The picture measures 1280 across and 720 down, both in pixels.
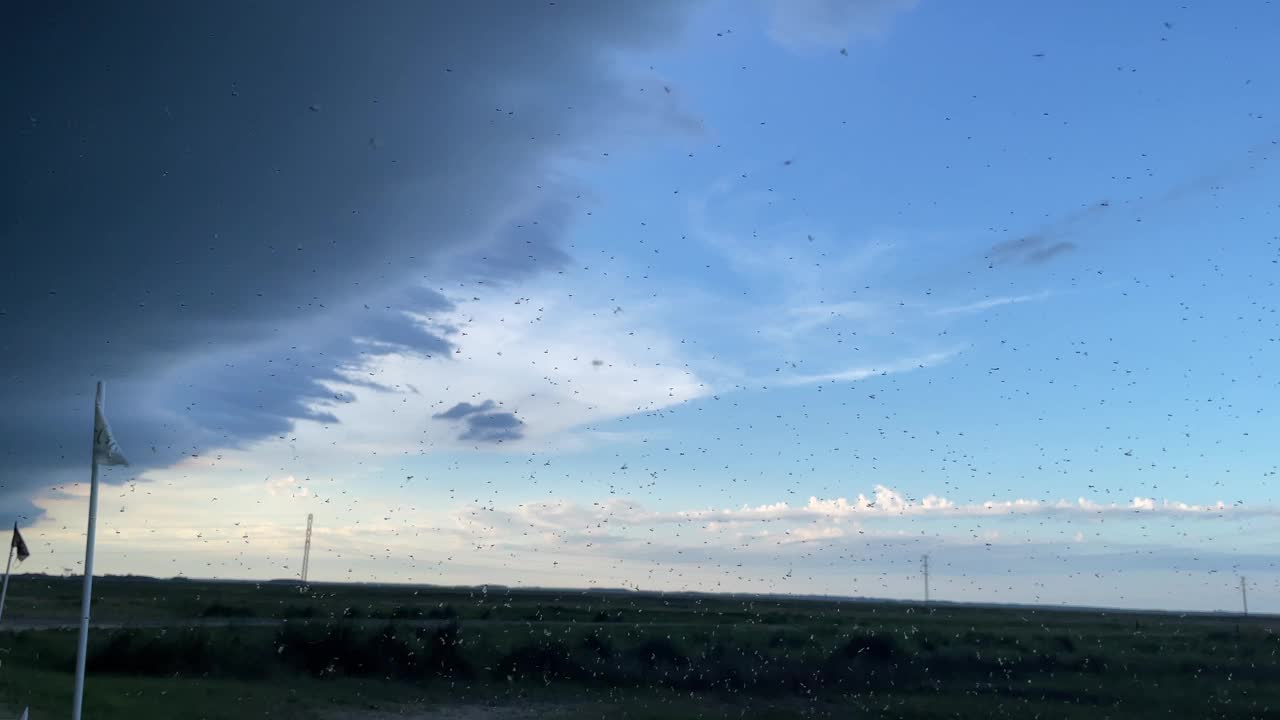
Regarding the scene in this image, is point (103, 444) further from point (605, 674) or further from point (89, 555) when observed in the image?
point (605, 674)

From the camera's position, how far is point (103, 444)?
1645cm

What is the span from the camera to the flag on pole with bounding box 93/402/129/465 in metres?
16.3

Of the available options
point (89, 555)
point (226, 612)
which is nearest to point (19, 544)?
point (89, 555)

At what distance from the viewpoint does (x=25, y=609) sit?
69.4m

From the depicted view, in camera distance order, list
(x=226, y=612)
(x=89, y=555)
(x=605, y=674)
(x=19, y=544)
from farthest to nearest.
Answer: (x=226, y=612), (x=605, y=674), (x=19, y=544), (x=89, y=555)

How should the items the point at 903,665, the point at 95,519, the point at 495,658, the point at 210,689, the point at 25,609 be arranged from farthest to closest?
Answer: the point at 25,609 < the point at 903,665 < the point at 495,658 < the point at 210,689 < the point at 95,519

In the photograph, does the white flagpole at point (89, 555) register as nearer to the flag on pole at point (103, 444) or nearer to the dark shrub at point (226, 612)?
the flag on pole at point (103, 444)

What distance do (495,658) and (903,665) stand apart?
21.1 metres

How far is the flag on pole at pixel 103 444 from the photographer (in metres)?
16.3

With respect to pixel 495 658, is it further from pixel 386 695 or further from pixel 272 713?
pixel 272 713

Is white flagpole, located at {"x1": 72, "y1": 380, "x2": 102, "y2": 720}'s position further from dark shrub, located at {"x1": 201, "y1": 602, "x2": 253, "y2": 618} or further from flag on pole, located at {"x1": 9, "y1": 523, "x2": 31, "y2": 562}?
dark shrub, located at {"x1": 201, "y1": 602, "x2": 253, "y2": 618}

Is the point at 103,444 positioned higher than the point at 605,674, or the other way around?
the point at 103,444

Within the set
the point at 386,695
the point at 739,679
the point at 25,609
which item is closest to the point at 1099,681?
the point at 739,679

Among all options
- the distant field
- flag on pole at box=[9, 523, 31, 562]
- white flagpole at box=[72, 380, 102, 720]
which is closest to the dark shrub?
the distant field
